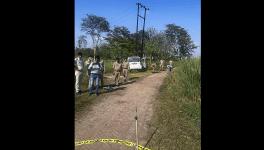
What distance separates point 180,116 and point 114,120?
212cm

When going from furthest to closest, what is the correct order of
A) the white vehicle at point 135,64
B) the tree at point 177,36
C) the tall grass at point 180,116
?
the tree at point 177,36 < the white vehicle at point 135,64 < the tall grass at point 180,116

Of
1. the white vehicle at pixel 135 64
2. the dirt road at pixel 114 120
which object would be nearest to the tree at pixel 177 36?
the white vehicle at pixel 135 64

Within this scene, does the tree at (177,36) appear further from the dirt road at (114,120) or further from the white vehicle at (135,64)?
the dirt road at (114,120)

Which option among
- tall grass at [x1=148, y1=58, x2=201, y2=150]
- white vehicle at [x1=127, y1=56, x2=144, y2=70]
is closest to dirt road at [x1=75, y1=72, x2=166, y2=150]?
tall grass at [x1=148, y1=58, x2=201, y2=150]

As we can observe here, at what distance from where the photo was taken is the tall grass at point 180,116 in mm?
7730

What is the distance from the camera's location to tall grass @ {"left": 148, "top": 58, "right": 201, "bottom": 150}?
7730 mm

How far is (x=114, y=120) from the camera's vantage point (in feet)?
31.6

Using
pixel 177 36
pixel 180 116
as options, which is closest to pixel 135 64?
pixel 180 116

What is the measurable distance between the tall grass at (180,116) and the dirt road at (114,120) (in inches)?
13.1
